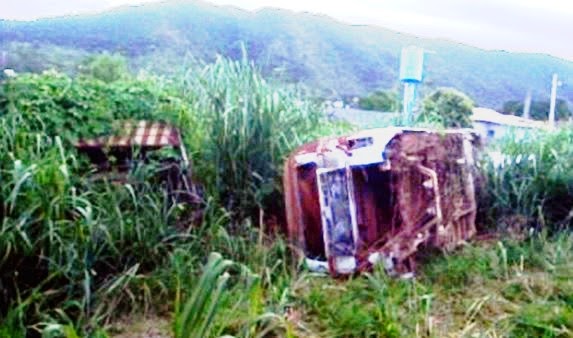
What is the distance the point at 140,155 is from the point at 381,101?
1360 mm

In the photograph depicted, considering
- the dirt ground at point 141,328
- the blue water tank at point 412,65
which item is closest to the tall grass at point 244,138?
the dirt ground at point 141,328

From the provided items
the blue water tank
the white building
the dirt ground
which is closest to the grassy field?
the dirt ground

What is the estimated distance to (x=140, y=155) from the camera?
8.64 feet

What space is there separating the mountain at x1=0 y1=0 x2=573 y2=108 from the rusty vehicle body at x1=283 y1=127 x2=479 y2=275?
0.69 m

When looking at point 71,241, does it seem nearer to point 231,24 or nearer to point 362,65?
point 231,24

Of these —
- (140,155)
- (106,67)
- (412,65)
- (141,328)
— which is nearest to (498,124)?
(412,65)

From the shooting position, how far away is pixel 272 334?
187 centimetres

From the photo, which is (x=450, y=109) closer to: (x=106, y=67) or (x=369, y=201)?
(x=369, y=201)

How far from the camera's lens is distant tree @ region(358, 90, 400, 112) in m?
3.33

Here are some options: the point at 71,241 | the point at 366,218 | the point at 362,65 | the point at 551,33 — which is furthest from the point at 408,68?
the point at 71,241

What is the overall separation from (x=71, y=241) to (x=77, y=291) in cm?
16

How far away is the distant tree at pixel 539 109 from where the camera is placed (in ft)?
11.3

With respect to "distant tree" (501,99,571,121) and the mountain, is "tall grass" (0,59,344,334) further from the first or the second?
"distant tree" (501,99,571,121)

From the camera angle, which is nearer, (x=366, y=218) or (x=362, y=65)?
(x=366, y=218)
